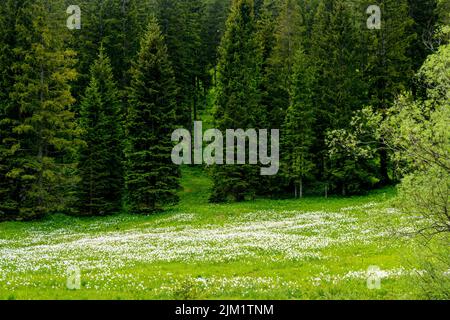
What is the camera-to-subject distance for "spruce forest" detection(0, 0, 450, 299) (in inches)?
527

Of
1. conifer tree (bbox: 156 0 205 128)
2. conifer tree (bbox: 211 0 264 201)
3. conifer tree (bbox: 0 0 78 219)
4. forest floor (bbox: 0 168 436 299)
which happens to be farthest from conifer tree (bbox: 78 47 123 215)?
conifer tree (bbox: 156 0 205 128)

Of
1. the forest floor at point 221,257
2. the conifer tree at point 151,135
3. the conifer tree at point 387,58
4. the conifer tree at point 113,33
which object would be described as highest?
the conifer tree at point 113,33

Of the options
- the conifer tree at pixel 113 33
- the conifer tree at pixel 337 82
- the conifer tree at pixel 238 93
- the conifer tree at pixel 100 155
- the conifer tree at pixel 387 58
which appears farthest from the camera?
the conifer tree at pixel 113 33

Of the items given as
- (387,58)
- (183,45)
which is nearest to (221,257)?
(387,58)

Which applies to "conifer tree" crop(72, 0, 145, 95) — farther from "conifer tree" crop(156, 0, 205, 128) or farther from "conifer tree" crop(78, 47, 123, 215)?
"conifer tree" crop(78, 47, 123, 215)

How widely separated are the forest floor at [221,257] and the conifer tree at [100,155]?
17.5 ft

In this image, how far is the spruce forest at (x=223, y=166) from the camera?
13.4 metres

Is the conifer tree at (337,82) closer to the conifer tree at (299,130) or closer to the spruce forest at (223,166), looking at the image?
the spruce forest at (223,166)

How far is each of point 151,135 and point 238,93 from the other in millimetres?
11291

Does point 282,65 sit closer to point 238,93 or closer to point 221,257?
point 238,93

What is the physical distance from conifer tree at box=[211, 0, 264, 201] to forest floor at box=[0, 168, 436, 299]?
343 inches

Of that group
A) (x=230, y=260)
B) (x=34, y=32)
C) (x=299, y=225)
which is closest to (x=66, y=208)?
(x=34, y=32)

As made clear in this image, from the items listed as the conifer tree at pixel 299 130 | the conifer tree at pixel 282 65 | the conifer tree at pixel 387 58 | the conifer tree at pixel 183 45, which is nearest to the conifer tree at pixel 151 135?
the conifer tree at pixel 299 130

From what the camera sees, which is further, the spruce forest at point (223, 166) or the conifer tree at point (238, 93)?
the conifer tree at point (238, 93)
